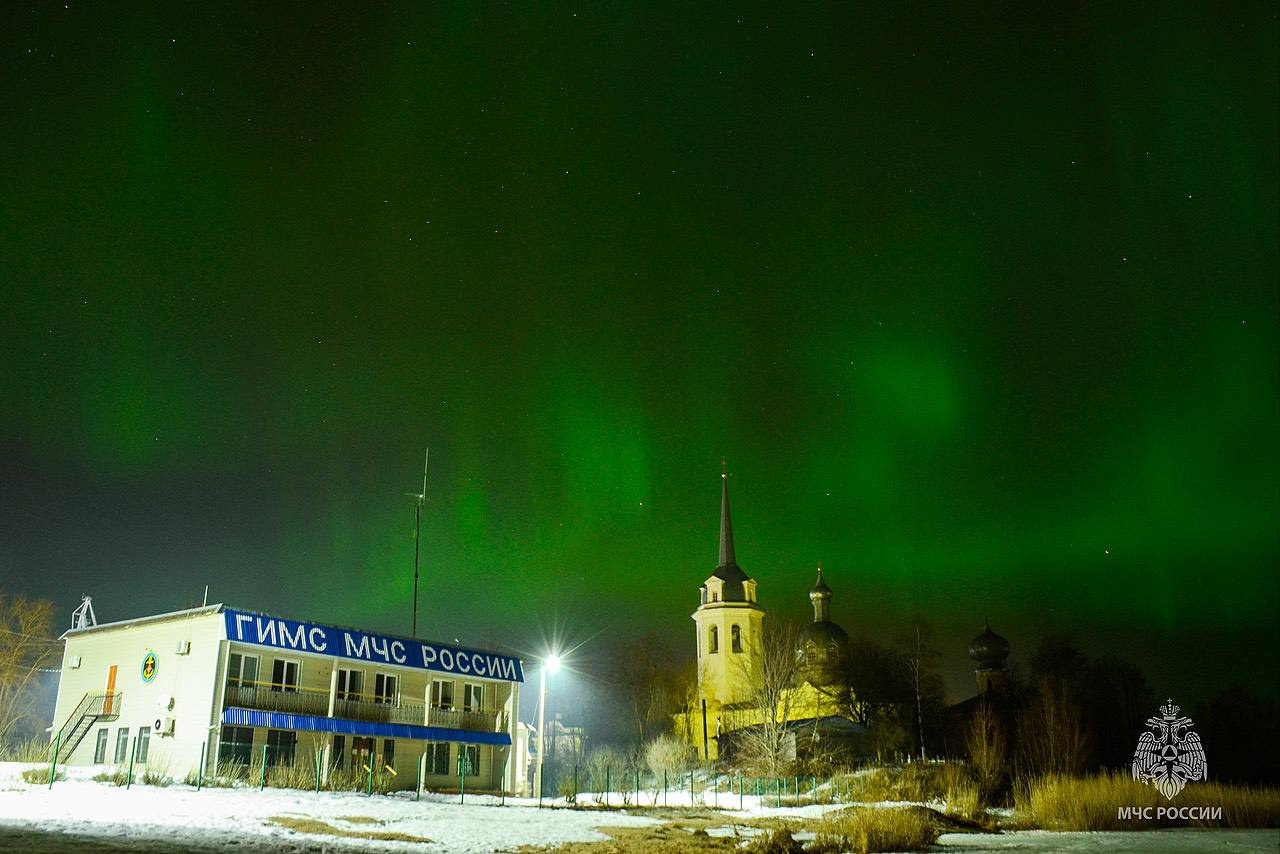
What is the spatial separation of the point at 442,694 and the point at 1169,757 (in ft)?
116

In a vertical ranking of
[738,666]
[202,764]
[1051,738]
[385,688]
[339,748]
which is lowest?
[202,764]

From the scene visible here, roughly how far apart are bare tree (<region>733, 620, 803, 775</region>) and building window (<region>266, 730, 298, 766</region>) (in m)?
28.2

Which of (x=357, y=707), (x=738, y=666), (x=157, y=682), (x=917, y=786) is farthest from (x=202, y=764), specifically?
(x=738, y=666)

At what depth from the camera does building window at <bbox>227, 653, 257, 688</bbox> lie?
128 feet

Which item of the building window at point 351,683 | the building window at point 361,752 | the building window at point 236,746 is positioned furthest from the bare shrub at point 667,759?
the building window at point 236,746

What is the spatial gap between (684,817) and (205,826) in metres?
16.7

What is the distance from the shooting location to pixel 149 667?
39.4 m

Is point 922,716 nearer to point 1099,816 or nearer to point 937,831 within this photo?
point 1099,816

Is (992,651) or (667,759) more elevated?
(992,651)

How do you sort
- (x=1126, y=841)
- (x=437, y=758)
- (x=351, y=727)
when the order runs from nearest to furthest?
1. (x=1126, y=841)
2. (x=351, y=727)
3. (x=437, y=758)

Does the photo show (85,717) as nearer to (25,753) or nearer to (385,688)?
(25,753)

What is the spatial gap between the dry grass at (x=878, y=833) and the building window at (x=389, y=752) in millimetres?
21092

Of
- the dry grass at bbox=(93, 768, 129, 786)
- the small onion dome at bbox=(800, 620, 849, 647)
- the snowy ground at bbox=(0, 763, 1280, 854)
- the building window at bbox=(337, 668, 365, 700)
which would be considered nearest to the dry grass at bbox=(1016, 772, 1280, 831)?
the snowy ground at bbox=(0, 763, 1280, 854)

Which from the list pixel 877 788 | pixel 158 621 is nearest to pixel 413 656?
pixel 158 621
